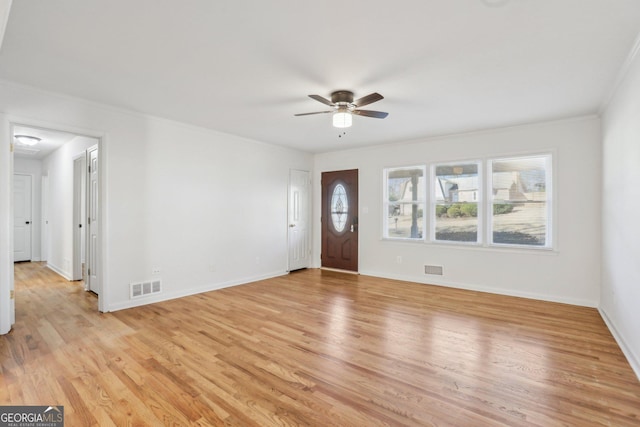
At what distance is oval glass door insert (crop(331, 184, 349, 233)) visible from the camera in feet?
21.8

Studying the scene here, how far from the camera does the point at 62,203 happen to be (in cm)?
611

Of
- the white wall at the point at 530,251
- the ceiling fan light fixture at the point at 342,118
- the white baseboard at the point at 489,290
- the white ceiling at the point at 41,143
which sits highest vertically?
the white ceiling at the point at 41,143

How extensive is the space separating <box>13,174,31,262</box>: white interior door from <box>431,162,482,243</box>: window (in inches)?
372

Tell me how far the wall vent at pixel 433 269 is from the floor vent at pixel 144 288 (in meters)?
4.30

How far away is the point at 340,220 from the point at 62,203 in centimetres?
554

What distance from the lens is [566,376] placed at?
241 centimetres

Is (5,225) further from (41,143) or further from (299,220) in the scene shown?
(299,220)

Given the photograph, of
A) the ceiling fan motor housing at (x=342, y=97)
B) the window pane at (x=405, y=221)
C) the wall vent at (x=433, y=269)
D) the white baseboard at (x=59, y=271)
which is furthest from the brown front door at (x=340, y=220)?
the white baseboard at (x=59, y=271)

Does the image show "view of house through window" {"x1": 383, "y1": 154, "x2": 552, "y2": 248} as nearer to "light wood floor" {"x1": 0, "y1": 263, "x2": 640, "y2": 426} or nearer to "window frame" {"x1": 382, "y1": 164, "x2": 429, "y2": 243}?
"window frame" {"x1": 382, "y1": 164, "x2": 429, "y2": 243}

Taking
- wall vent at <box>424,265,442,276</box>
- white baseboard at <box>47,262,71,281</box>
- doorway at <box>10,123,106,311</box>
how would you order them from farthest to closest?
white baseboard at <box>47,262,71,281</box>
wall vent at <box>424,265,442,276</box>
doorway at <box>10,123,106,311</box>

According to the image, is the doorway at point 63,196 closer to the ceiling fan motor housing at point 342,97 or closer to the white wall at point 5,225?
the white wall at point 5,225

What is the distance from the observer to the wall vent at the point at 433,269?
538 centimetres

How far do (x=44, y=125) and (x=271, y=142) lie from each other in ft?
10.8

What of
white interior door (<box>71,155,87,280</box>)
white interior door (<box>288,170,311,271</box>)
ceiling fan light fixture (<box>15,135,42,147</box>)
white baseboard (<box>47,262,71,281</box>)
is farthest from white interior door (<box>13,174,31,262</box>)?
white interior door (<box>288,170,311,271</box>)
